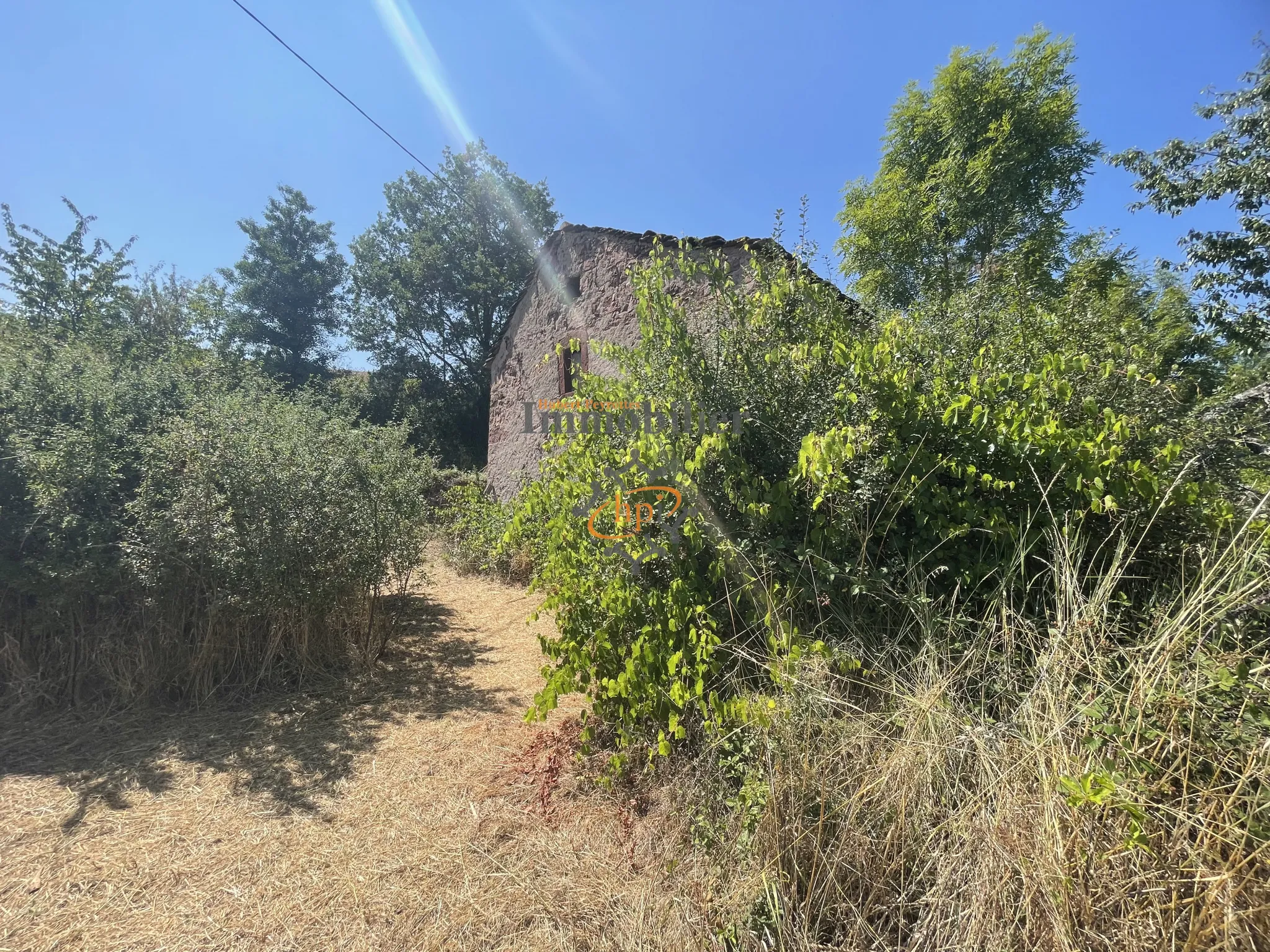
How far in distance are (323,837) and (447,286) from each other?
21.1 m

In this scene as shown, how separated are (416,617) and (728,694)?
4.66 meters

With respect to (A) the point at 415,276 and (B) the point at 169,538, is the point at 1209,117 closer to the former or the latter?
(B) the point at 169,538

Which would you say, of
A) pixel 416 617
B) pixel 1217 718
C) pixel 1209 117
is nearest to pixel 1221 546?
pixel 1217 718

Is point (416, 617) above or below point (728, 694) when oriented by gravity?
below

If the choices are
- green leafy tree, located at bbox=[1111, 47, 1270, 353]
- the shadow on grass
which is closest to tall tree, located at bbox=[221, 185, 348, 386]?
the shadow on grass

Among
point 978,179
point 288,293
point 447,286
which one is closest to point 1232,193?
point 978,179

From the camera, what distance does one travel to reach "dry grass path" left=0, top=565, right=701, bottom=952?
193 centimetres

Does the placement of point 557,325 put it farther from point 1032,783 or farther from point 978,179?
point 978,179

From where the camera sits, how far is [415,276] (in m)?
19.8

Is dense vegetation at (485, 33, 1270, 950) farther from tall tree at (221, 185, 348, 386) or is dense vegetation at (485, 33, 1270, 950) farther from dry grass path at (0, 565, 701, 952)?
tall tree at (221, 185, 348, 386)

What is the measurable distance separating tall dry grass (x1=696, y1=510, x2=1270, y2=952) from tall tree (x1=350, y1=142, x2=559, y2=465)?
19.5 m

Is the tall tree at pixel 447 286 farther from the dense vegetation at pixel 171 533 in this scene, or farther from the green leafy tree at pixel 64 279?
the dense vegetation at pixel 171 533

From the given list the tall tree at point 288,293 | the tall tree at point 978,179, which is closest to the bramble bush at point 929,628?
the tall tree at point 978,179

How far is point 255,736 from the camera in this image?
3.35m
